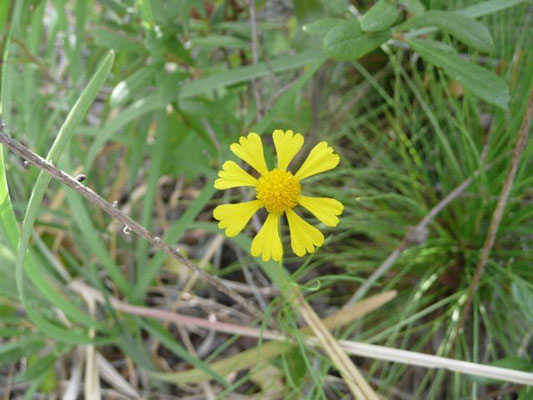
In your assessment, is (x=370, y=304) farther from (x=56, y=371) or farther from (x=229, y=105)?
(x=56, y=371)

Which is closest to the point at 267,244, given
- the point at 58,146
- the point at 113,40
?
the point at 58,146

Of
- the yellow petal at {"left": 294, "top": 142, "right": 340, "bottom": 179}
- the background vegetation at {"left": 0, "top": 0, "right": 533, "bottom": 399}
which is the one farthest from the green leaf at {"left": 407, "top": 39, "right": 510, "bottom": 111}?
the yellow petal at {"left": 294, "top": 142, "right": 340, "bottom": 179}

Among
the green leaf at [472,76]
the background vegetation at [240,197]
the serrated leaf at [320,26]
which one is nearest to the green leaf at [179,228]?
the background vegetation at [240,197]

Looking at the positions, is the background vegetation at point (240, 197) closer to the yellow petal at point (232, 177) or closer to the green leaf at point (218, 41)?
the green leaf at point (218, 41)

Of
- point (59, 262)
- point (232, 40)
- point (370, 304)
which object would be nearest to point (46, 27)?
point (59, 262)

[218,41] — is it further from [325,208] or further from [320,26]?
[325,208]

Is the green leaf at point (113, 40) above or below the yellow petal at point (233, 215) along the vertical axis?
above
